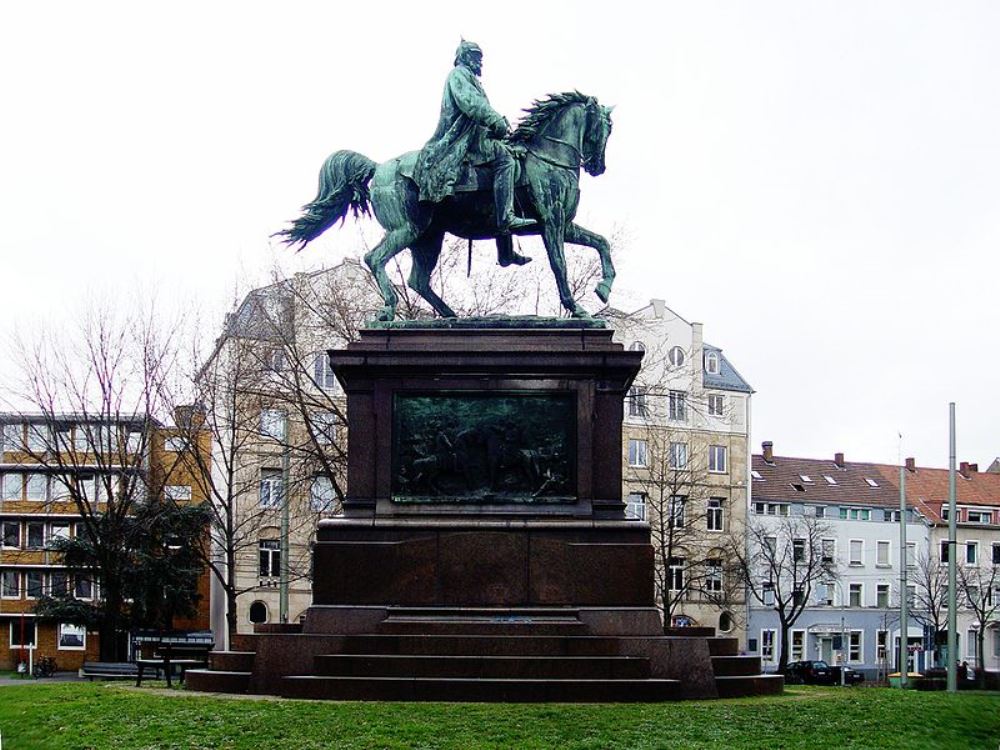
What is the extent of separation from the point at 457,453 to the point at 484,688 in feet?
12.6

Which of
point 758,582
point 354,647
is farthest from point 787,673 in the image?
point 354,647

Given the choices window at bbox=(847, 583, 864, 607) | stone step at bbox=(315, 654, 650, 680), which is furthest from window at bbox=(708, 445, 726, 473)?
stone step at bbox=(315, 654, 650, 680)

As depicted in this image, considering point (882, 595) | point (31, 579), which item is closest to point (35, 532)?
point (31, 579)

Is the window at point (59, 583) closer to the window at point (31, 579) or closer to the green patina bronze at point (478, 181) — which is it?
the window at point (31, 579)

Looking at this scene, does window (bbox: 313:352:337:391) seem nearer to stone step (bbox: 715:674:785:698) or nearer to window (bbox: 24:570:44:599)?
window (bbox: 24:570:44:599)

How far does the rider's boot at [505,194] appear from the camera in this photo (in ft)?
67.2

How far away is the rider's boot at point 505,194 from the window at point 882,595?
6868 centimetres

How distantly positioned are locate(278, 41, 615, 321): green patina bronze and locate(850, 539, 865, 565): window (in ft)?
218

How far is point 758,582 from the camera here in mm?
75562

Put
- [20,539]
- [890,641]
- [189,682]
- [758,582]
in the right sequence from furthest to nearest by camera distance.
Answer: [890,641] → [758,582] → [20,539] → [189,682]

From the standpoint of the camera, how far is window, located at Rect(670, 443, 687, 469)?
A: 5967 cm

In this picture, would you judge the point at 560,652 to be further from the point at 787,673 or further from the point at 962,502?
the point at 962,502

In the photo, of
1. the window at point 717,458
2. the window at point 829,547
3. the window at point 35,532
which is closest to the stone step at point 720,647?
the window at point 717,458

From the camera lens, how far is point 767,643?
3039 inches
